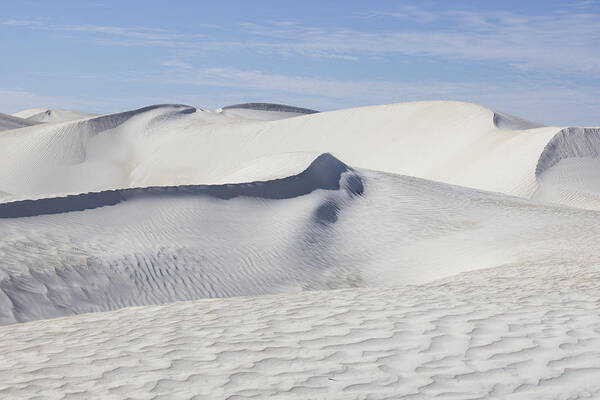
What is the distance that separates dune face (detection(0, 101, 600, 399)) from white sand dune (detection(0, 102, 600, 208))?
52 cm

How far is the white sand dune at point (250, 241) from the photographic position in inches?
446

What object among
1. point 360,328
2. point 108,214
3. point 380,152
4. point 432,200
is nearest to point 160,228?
point 108,214

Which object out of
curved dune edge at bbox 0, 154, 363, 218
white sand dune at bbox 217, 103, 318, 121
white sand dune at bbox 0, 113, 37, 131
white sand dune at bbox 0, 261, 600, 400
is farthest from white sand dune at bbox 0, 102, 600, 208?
white sand dune at bbox 0, 261, 600, 400

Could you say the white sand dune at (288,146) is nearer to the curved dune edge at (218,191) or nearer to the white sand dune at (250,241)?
the curved dune edge at (218,191)

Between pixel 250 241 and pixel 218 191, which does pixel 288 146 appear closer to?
pixel 218 191

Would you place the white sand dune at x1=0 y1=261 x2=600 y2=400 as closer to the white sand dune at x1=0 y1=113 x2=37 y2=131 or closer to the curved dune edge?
the curved dune edge

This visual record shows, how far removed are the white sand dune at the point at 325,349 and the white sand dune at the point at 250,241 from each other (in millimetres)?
4037

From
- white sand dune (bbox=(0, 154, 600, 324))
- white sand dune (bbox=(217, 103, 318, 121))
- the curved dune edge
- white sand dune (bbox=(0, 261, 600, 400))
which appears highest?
white sand dune (bbox=(217, 103, 318, 121))

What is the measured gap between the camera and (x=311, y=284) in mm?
13344

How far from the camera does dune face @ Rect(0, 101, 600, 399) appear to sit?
183 inches

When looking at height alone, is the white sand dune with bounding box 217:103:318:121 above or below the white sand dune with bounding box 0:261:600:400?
above

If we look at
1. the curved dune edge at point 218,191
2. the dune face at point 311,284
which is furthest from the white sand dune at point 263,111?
the curved dune edge at point 218,191

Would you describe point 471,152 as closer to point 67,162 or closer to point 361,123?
point 361,123

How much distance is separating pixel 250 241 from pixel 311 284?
199cm
